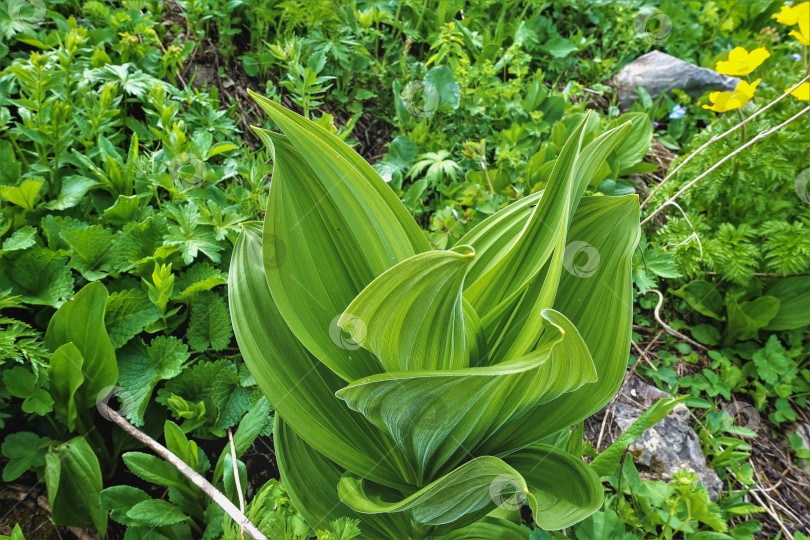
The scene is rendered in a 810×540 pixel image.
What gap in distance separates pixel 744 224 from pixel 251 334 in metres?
2.14

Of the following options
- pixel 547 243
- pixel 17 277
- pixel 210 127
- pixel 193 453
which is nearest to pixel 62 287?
pixel 17 277

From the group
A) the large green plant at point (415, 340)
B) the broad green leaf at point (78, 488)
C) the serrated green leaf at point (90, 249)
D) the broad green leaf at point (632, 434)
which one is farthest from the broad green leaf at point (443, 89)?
the broad green leaf at point (78, 488)

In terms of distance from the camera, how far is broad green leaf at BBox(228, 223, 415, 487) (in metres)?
1.21

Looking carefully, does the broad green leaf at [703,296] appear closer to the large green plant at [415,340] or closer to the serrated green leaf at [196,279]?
the large green plant at [415,340]

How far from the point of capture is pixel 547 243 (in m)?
1.22

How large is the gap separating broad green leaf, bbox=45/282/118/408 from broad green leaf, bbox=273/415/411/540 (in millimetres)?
544

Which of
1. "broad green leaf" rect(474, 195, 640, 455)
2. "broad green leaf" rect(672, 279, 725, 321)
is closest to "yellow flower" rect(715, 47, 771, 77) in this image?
"broad green leaf" rect(672, 279, 725, 321)

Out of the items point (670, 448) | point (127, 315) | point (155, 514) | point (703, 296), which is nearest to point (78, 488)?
point (155, 514)

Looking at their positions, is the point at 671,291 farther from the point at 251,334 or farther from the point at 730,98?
the point at 251,334

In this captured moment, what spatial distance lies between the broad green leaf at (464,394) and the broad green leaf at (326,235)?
0.18 m

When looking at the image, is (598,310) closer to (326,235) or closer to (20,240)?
(326,235)

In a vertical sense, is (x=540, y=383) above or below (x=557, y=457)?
above

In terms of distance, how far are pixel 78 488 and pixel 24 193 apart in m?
0.95

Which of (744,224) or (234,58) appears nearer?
(744,224)
